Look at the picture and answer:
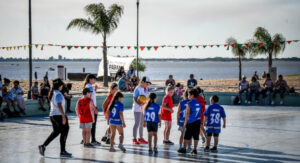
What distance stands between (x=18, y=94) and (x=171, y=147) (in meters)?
8.70

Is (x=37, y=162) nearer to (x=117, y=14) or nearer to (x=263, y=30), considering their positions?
(x=117, y=14)

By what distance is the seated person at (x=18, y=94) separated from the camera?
58.2 feet

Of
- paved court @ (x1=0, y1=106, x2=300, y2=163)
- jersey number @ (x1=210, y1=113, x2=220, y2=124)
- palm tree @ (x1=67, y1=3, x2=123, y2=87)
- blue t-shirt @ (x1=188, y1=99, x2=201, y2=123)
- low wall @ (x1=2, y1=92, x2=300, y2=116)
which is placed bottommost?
paved court @ (x1=0, y1=106, x2=300, y2=163)

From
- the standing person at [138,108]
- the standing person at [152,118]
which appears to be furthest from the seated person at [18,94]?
the standing person at [152,118]

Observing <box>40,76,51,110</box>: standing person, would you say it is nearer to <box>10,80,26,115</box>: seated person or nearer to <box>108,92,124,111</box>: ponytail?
<box>10,80,26,115</box>: seated person

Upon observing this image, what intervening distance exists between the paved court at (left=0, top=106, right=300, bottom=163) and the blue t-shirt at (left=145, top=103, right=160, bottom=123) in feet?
2.46

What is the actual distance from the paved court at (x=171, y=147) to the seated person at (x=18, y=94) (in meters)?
0.93

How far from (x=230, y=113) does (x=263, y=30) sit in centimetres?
2337

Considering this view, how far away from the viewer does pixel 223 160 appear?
957cm

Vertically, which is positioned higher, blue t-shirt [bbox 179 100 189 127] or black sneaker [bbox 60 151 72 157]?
blue t-shirt [bbox 179 100 189 127]

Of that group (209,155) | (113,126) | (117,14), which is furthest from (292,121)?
(117,14)

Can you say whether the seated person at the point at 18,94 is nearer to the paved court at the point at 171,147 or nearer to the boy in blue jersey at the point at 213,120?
the paved court at the point at 171,147

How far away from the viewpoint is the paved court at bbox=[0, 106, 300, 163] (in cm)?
973

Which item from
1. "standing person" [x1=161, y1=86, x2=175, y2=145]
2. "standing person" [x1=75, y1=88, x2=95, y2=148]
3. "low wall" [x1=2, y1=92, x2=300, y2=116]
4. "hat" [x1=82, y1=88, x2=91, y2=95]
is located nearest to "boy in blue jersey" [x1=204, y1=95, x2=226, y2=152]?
"standing person" [x1=161, y1=86, x2=175, y2=145]
